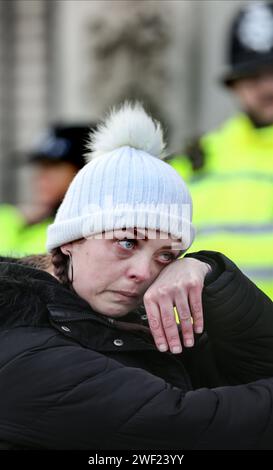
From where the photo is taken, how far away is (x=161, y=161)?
205cm

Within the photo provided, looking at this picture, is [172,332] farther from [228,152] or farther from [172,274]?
[228,152]

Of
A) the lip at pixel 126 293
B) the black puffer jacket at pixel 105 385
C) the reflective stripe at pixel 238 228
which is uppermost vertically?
the reflective stripe at pixel 238 228

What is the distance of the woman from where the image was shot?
1.76 m

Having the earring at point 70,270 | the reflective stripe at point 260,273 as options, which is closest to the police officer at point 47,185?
the reflective stripe at point 260,273

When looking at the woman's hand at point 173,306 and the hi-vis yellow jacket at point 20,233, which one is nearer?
the woman's hand at point 173,306

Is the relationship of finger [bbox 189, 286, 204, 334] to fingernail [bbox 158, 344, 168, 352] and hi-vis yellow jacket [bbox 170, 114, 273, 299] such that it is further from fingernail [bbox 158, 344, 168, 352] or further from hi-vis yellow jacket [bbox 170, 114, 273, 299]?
hi-vis yellow jacket [bbox 170, 114, 273, 299]

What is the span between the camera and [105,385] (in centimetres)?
177

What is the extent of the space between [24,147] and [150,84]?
1721 millimetres

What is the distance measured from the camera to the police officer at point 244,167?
3.00 metres

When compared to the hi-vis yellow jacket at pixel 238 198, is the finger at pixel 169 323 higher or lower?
lower

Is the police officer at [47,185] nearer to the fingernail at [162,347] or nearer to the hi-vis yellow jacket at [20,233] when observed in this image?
the hi-vis yellow jacket at [20,233]

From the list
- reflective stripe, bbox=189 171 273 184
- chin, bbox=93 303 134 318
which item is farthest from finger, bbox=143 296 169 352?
reflective stripe, bbox=189 171 273 184

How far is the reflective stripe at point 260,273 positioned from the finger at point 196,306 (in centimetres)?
111

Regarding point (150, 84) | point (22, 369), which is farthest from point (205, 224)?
point (150, 84)
